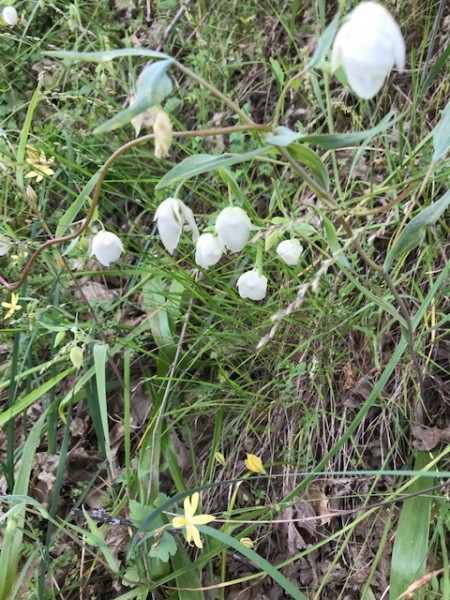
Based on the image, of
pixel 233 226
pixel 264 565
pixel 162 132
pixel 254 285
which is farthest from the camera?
pixel 264 565

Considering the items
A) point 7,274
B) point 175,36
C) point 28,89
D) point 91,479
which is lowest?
point 91,479

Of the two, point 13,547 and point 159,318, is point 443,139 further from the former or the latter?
point 13,547

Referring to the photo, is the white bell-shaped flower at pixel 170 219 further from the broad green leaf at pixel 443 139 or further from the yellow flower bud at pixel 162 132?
the broad green leaf at pixel 443 139

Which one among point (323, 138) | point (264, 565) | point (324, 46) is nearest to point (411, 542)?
point (264, 565)

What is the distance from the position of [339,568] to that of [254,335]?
0.54 meters

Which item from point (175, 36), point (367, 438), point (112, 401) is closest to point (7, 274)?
point (112, 401)

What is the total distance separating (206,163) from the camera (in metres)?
0.70

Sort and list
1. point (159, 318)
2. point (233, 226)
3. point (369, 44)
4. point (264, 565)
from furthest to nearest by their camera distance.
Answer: point (159, 318) < point (264, 565) < point (233, 226) < point (369, 44)

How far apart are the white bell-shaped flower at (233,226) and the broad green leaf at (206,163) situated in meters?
0.09

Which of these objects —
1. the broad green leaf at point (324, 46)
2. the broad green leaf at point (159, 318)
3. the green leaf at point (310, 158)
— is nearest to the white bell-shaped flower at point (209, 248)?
the green leaf at point (310, 158)

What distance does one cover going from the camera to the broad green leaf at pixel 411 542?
1.04m

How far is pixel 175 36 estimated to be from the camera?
1.89 meters

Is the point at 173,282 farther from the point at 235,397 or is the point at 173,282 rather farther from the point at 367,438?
the point at 367,438

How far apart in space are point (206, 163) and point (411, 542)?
2.71ft
